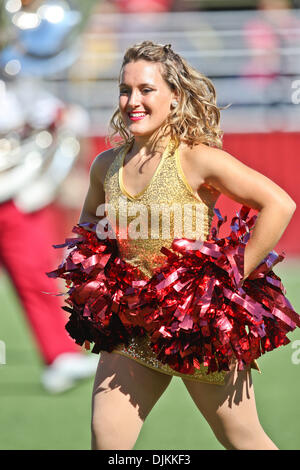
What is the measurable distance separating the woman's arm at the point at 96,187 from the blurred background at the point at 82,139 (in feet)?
4.13

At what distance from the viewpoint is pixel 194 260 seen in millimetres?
2424

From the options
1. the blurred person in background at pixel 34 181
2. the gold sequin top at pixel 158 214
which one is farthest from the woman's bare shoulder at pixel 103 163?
the blurred person in background at pixel 34 181

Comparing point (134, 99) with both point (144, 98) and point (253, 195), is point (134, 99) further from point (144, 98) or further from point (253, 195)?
point (253, 195)

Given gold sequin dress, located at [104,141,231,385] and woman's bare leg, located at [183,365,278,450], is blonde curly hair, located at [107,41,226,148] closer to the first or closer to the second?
gold sequin dress, located at [104,141,231,385]

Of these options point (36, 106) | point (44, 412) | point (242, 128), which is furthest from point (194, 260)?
point (242, 128)

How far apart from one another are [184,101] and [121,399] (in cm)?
89

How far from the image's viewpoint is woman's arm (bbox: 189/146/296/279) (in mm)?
2359

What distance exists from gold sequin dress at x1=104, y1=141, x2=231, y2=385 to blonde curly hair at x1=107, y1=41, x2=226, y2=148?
57mm

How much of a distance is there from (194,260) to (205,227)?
134mm

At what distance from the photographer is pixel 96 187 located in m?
2.73

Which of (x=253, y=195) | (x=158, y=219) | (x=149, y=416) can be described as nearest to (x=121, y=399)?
(x=158, y=219)

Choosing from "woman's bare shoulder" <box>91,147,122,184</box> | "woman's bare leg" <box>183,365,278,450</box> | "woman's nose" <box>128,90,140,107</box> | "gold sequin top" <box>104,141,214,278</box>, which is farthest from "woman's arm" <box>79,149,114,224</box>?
"woman's bare leg" <box>183,365,278,450</box>

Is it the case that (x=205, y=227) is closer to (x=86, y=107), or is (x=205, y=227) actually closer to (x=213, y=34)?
(x=86, y=107)

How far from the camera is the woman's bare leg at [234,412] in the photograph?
8.02 ft
